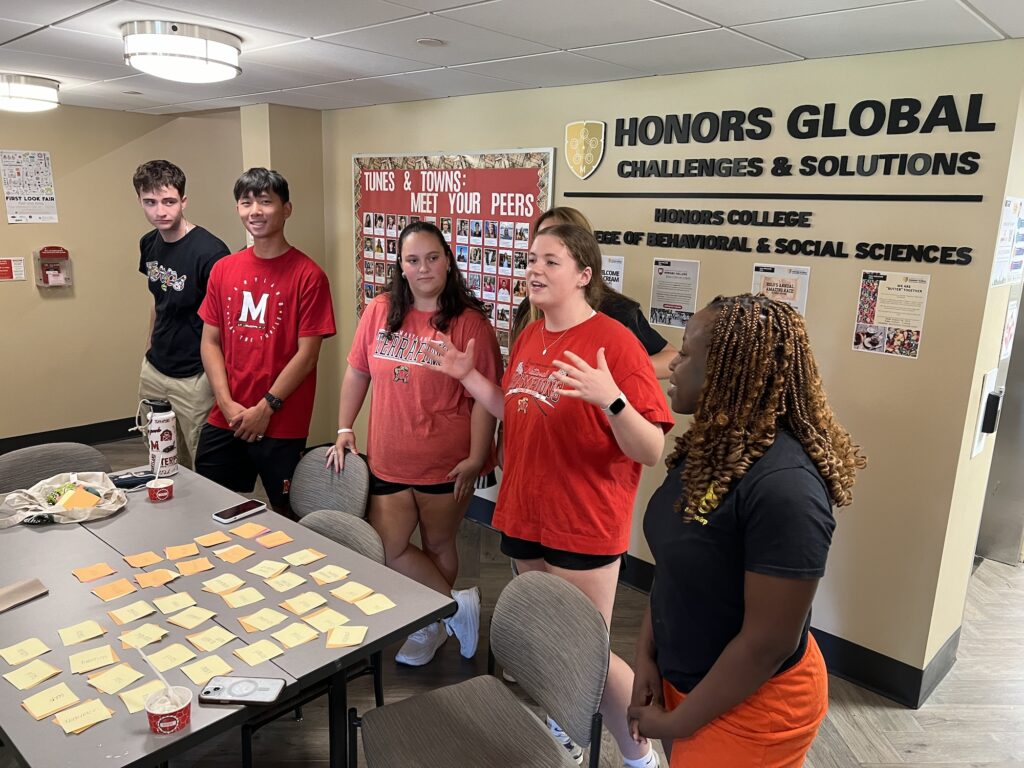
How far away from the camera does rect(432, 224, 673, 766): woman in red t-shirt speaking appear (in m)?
2.01

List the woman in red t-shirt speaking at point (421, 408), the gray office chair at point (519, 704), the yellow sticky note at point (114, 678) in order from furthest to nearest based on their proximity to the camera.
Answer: the woman in red t-shirt speaking at point (421, 408), the gray office chair at point (519, 704), the yellow sticky note at point (114, 678)

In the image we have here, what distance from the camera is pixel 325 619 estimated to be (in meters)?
1.72

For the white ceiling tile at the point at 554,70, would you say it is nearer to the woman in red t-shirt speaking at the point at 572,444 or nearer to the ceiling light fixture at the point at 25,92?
the woman in red t-shirt speaking at the point at 572,444

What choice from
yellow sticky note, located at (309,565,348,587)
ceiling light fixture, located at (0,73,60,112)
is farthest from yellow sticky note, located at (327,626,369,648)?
ceiling light fixture, located at (0,73,60,112)

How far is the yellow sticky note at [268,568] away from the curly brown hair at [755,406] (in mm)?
1142

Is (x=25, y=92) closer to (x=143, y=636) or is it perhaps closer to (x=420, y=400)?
(x=420, y=400)

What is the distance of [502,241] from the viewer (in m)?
3.74

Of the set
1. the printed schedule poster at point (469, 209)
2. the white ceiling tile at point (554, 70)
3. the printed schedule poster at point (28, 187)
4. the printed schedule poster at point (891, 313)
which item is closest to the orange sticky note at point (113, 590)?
the printed schedule poster at point (469, 209)

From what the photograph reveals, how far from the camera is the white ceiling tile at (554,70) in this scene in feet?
9.08

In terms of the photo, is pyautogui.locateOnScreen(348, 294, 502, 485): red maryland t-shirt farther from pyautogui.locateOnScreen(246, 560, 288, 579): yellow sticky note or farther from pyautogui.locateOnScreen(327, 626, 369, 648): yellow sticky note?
pyautogui.locateOnScreen(327, 626, 369, 648): yellow sticky note

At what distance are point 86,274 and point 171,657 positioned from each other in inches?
179

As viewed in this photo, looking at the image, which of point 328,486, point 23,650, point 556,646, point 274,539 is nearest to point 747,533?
point 556,646

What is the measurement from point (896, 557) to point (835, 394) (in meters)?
0.62

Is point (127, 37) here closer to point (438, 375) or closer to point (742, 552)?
point (438, 375)
